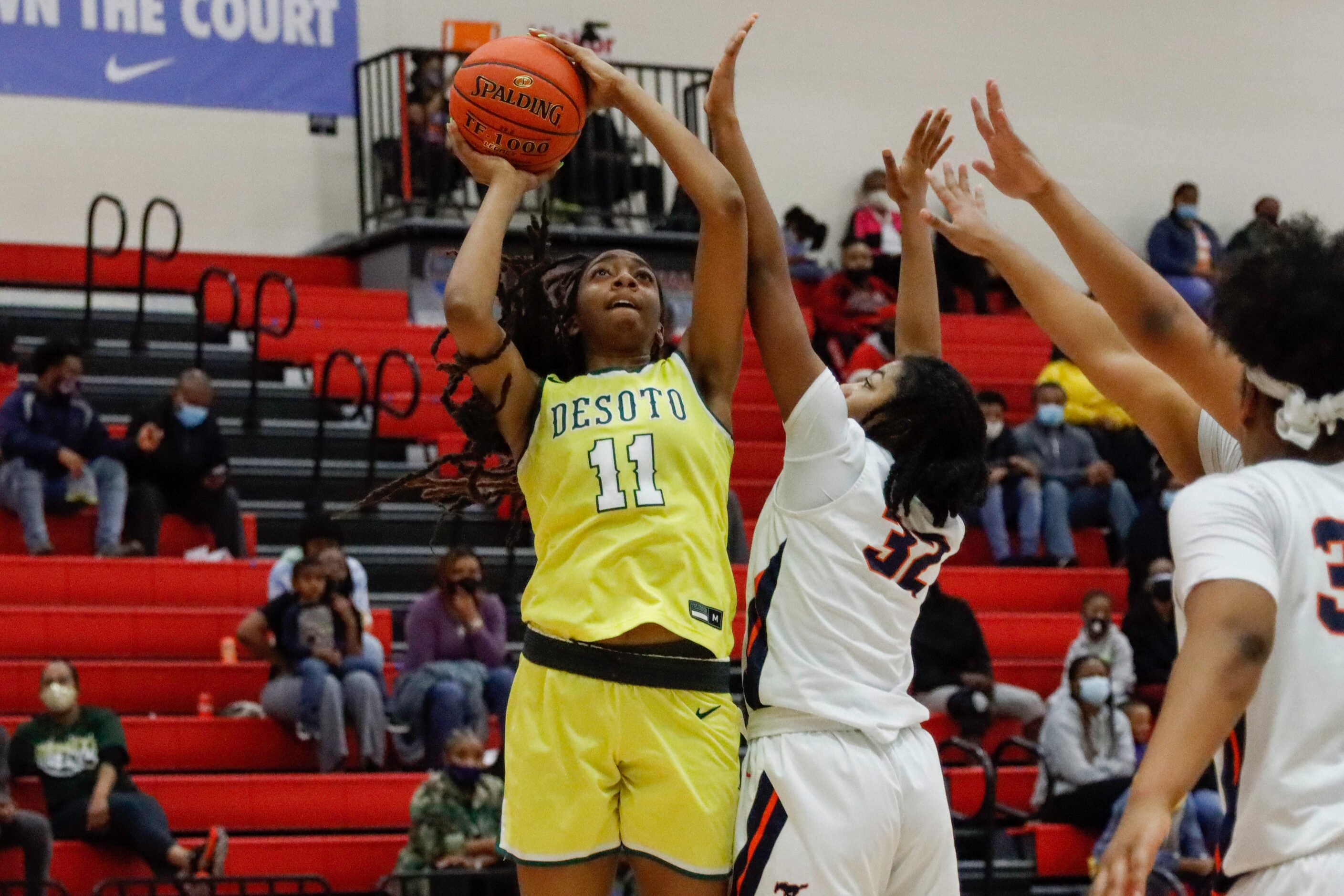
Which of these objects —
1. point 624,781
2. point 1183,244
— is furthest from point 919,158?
point 1183,244

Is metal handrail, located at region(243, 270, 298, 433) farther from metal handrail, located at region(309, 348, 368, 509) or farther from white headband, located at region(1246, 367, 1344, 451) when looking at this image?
white headband, located at region(1246, 367, 1344, 451)

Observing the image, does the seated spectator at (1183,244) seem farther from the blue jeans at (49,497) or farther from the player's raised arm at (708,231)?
the player's raised arm at (708,231)

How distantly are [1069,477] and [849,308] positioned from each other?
218cm

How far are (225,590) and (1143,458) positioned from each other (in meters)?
5.53

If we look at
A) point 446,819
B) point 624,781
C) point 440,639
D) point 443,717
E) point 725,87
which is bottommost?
point 446,819

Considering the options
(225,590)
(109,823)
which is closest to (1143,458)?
(225,590)

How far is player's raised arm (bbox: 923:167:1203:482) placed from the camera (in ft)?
9.92

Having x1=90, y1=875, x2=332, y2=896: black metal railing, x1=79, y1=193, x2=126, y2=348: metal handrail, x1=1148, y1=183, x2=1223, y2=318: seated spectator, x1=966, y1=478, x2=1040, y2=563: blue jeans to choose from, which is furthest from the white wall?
x1=90, y1=875, x2=332, y2=896: black metal railing

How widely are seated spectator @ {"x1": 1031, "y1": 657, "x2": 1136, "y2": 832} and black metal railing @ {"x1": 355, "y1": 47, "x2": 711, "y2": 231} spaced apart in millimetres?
5128

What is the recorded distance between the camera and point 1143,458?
11828mm

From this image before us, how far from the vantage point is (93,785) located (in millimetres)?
7746

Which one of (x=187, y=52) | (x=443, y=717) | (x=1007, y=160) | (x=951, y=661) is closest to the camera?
(x=1007, y=160)

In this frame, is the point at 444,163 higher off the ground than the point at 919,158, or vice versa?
the point at 444,163

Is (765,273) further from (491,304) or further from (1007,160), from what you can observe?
(1007,160)
